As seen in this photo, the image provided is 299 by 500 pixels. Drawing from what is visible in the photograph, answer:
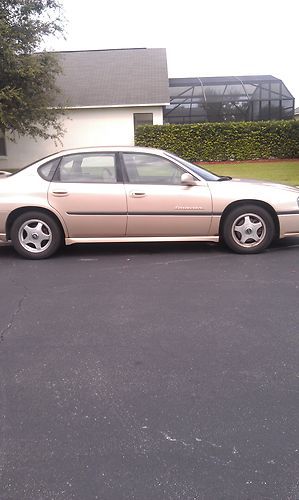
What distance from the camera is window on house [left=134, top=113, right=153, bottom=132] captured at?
84.0ft

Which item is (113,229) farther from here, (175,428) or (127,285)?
(175,428)

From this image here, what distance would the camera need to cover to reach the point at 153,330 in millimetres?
4113

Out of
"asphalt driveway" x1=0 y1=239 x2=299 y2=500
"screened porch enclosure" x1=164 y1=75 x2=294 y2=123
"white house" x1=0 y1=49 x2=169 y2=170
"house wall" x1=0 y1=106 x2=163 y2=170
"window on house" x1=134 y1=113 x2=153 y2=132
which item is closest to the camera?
"asphalt driveway" x1=0 y1=239 x2=299 y2=500

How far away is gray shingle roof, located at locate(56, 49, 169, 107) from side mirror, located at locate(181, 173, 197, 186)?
1789 cm

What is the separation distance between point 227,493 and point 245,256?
14.7ft

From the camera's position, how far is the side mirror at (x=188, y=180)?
6406 millimetres

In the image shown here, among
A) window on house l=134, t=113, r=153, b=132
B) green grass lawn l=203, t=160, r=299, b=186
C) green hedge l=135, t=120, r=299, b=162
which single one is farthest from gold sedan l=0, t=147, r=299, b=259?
window on house l=134, t=113, r=153, b=132

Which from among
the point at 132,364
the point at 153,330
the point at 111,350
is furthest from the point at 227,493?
the point at 153,330

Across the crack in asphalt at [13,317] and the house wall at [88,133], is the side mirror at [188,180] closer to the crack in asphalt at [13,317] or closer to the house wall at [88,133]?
the crack in asphalt at [13,317]

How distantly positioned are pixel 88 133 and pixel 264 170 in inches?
387

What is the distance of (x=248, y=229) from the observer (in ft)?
21.3

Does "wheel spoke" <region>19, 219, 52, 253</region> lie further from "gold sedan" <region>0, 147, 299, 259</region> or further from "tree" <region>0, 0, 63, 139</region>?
"tree" <region>0, 0, 63, 139</region>

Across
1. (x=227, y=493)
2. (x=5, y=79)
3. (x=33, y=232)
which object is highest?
(x=5, y=79)

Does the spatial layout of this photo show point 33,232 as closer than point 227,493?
No
